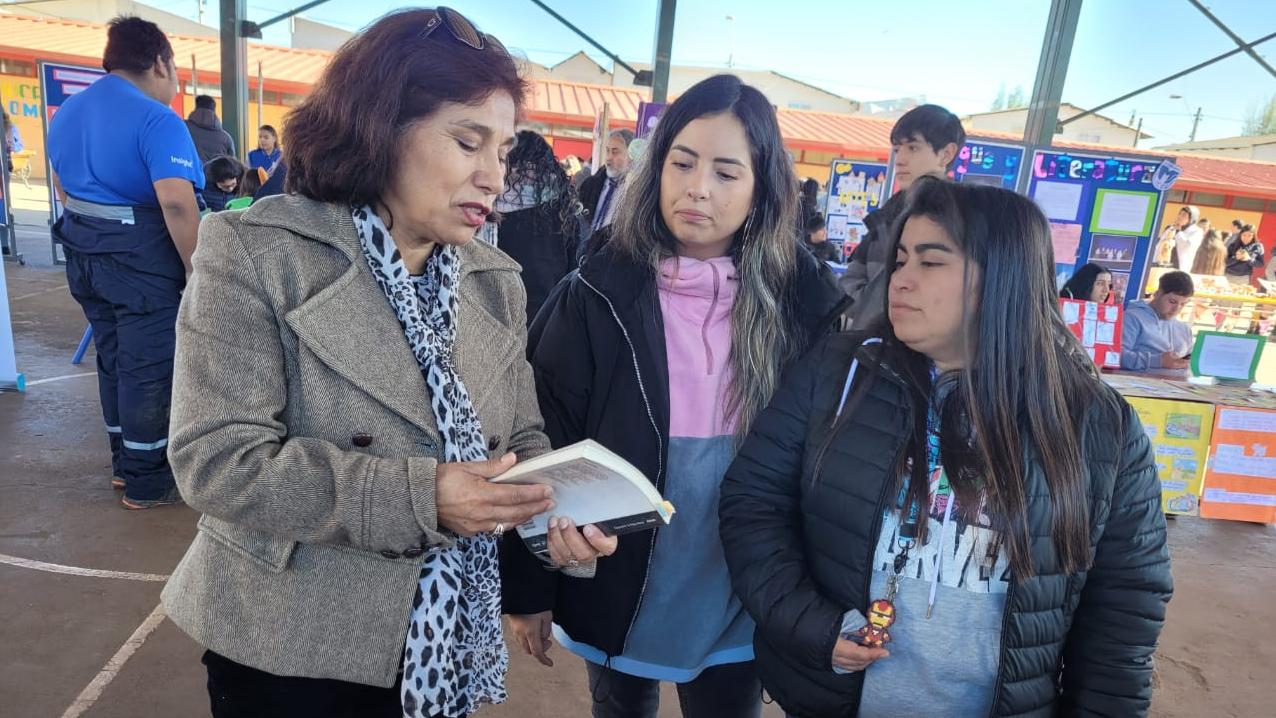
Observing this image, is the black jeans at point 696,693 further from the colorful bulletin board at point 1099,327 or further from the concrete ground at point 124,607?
the colorful bulletin board at point 1099,327

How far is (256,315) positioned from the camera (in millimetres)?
1026

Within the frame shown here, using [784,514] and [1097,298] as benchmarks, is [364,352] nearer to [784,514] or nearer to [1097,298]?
[784,514]

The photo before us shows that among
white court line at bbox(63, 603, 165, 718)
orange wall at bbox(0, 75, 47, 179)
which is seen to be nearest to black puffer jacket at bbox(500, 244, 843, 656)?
white court line at bbox(63, 603, 165, 718)

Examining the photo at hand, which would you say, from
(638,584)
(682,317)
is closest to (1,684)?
(638,584)

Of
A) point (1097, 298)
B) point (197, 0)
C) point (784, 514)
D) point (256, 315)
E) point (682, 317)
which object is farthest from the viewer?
point (197, 0)

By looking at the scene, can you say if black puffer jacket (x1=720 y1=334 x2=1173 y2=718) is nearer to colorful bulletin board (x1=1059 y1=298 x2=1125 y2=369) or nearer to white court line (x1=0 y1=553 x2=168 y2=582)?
white court line (x1=0 y1=553 x2=168 y2=582)

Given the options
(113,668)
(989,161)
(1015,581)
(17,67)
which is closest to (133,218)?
(113,668)

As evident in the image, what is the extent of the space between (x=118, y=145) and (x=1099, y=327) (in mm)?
5123

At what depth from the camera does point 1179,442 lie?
4312 mm

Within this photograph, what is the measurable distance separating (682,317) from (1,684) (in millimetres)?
2444

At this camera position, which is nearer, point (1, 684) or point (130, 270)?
point (1, 684)

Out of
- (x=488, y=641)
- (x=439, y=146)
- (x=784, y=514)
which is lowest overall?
(x=488, y=641)

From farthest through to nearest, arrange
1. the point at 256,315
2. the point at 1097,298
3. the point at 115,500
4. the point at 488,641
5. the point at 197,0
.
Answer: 1. the point at 197,0
2. the point at 1097,298
3. the point at 115,500
4. the point at 488,641
5. the point at 256,315

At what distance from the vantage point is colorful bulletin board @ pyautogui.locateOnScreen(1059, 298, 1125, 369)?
14.1 feet
